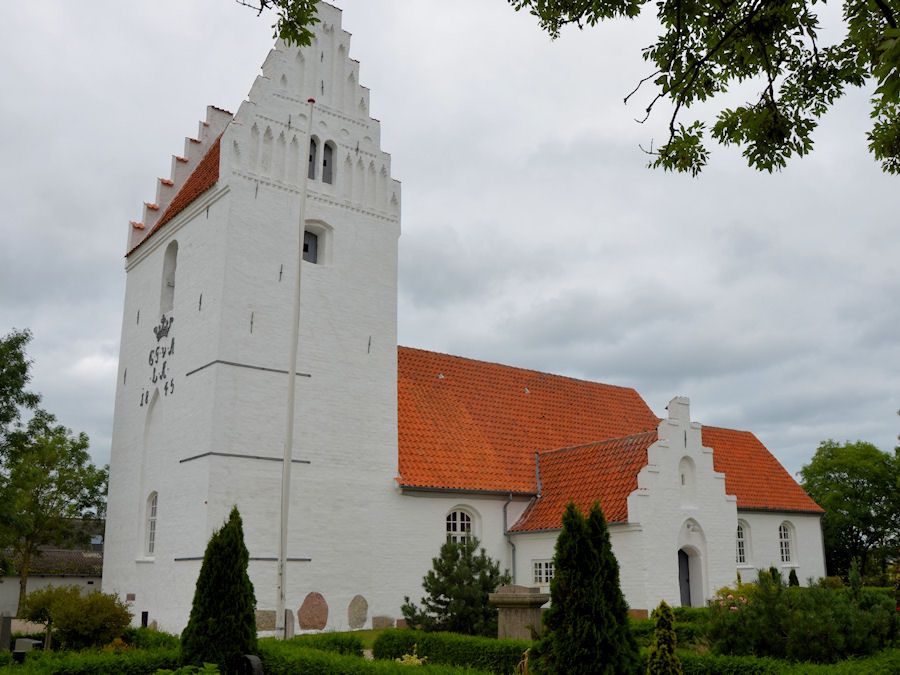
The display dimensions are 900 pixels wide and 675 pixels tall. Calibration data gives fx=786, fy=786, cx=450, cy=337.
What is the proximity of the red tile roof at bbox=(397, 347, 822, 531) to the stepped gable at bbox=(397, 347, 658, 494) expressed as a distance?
38mm

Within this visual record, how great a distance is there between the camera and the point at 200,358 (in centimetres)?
1766

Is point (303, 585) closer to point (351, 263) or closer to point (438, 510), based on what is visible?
point (438, 510)

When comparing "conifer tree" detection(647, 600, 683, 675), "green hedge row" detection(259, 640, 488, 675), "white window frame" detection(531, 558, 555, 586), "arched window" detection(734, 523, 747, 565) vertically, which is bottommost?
"green hedge row" detection(259, 640, 488, 675)

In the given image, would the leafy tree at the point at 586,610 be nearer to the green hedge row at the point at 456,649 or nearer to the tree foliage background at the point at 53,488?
the green hedge row at the point at 456,649

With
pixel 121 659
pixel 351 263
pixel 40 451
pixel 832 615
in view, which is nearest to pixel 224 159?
pixel 351 263

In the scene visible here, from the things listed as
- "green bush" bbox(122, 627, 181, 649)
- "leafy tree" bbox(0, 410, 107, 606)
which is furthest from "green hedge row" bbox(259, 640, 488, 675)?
"leafy tree" bbox(0, 410, 107, 606)

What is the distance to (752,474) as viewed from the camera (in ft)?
86.6

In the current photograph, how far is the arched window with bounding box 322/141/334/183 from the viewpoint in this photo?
65.5 ft

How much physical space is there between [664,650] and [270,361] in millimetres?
11114

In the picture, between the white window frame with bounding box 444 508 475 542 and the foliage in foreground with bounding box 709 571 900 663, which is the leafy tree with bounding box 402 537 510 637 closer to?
the white window frame with bounding box 444 508 475 542

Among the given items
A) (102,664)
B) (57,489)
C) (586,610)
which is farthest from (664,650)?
(57,489)

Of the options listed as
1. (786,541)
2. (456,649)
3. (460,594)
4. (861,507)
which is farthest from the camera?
(861,507)

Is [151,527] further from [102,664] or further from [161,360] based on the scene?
[102,664]

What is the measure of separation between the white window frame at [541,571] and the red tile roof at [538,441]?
88 centimetres
